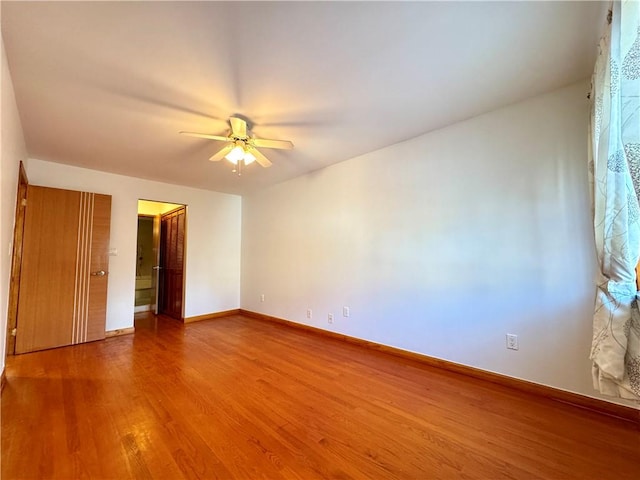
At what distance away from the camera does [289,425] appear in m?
1.77

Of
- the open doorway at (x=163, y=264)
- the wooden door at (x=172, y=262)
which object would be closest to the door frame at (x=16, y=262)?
the open doorway at (x=163, y=264)

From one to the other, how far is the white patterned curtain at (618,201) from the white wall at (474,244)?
0.49 meters

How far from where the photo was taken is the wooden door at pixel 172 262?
4.88 meters

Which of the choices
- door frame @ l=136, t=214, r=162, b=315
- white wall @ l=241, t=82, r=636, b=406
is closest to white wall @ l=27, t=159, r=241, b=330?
door frame @ l=136, t=214, r=162, b=315

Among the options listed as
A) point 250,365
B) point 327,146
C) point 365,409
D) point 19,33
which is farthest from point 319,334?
point 19,33

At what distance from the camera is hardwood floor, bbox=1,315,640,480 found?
1422 millimetres

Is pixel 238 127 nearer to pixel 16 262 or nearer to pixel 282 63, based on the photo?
pixel 282 63

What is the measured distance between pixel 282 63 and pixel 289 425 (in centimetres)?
246

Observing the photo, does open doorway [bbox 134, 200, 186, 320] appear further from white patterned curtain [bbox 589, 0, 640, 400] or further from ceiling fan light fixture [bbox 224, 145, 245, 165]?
white patterned curtain [bbox 589, 0, 640, 400]

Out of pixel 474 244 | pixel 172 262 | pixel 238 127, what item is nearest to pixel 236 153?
pixel 238 127

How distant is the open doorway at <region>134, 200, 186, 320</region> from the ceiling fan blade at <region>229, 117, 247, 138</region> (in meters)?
2.99

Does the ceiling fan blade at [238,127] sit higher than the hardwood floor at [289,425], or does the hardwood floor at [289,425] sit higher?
the ceiling fan blade at [238,127]

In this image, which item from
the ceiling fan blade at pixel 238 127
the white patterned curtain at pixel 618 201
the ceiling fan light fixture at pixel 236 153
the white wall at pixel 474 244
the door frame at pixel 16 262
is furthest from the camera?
the door frame at pixel 16 262

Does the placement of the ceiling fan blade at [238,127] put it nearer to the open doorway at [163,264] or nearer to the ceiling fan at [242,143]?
the ceiling fan at [242,143]
